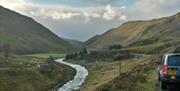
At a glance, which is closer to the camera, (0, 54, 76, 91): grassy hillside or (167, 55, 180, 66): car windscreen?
(167, 55, 180, 66): car windscreen

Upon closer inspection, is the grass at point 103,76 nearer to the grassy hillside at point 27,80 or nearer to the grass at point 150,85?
the grassy hillside at point 27,80

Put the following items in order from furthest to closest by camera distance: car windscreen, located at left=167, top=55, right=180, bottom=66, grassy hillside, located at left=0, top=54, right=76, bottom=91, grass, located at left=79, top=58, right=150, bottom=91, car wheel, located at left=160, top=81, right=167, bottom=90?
grassy hillside, located at left=0, top=54, right=76, bottom=91
grass, located at left=79, top=58, right=150, bottom=91
car wheel, located at left=160, top=81, right=167, bottom=90
car windscreen, located at left=167, top=55, right=180, bottom=66

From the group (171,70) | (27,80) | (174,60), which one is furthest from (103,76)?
(171,70)

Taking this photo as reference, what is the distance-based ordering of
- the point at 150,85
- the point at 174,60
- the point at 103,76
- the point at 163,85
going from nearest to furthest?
the point at 174,60 → the point at 163,85 → the point at 150,85 → the point at 103,76

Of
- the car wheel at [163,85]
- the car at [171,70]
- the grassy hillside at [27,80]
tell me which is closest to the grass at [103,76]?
the grassy hillside at [27,80]

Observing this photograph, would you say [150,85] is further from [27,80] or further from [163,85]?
[27,80]

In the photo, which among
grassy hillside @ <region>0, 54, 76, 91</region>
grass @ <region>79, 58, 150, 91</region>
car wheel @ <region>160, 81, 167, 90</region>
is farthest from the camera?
grassy hillside @ <region>0, 54, 76, 91</region>

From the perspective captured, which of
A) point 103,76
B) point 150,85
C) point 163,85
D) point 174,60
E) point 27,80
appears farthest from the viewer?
point 103,76

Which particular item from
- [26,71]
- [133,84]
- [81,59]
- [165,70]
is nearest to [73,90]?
[26,71]

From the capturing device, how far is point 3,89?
255 feet

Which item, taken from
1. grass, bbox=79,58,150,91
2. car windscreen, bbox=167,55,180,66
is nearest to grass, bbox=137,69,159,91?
car windscreen, bbox=167,55,180,66

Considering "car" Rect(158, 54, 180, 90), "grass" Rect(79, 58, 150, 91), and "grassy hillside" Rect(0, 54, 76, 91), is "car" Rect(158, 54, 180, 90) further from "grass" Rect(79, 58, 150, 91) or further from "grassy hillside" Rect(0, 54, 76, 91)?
"grassy hillside" Rect(0, 54, 76, 91)

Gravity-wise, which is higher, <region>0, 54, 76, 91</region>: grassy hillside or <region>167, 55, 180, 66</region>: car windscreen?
<region>167, 55, 180, 66</region>: car windscreen

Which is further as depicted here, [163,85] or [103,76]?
[103,76]
